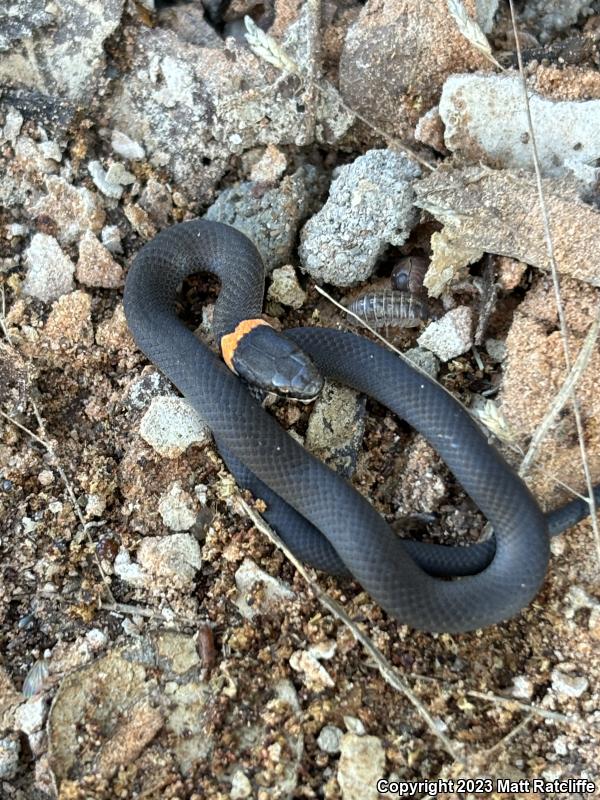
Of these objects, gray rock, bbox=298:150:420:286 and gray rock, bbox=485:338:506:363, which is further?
gray rock, bbox=298:150:420:286

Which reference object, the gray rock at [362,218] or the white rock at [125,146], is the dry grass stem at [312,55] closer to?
the gray rock at [362,218]

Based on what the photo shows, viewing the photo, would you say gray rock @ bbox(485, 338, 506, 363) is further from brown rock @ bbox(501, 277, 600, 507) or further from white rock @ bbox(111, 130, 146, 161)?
white rock @ bbox(111, 130, 146, 161)

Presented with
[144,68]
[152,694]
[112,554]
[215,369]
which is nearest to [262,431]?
[215,369]

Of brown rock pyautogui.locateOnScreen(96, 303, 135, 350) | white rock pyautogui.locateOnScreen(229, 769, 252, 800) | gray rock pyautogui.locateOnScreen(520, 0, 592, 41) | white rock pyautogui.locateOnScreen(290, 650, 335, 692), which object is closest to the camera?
white rock pyautogui.locateOnScreen(229, 769, 252, 800)

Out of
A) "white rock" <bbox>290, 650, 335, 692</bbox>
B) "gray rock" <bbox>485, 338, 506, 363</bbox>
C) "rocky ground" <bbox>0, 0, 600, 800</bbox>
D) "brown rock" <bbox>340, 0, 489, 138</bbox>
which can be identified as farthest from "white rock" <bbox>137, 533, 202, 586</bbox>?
"brown rock" <bbox>340, 0, 489, 138</bbox>

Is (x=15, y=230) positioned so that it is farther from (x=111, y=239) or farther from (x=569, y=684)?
(x=569, y=684)


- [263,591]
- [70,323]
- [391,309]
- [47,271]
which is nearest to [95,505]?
[263,591]

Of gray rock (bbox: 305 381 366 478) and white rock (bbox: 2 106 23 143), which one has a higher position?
white rock (bbox: 2 106 23 143)
